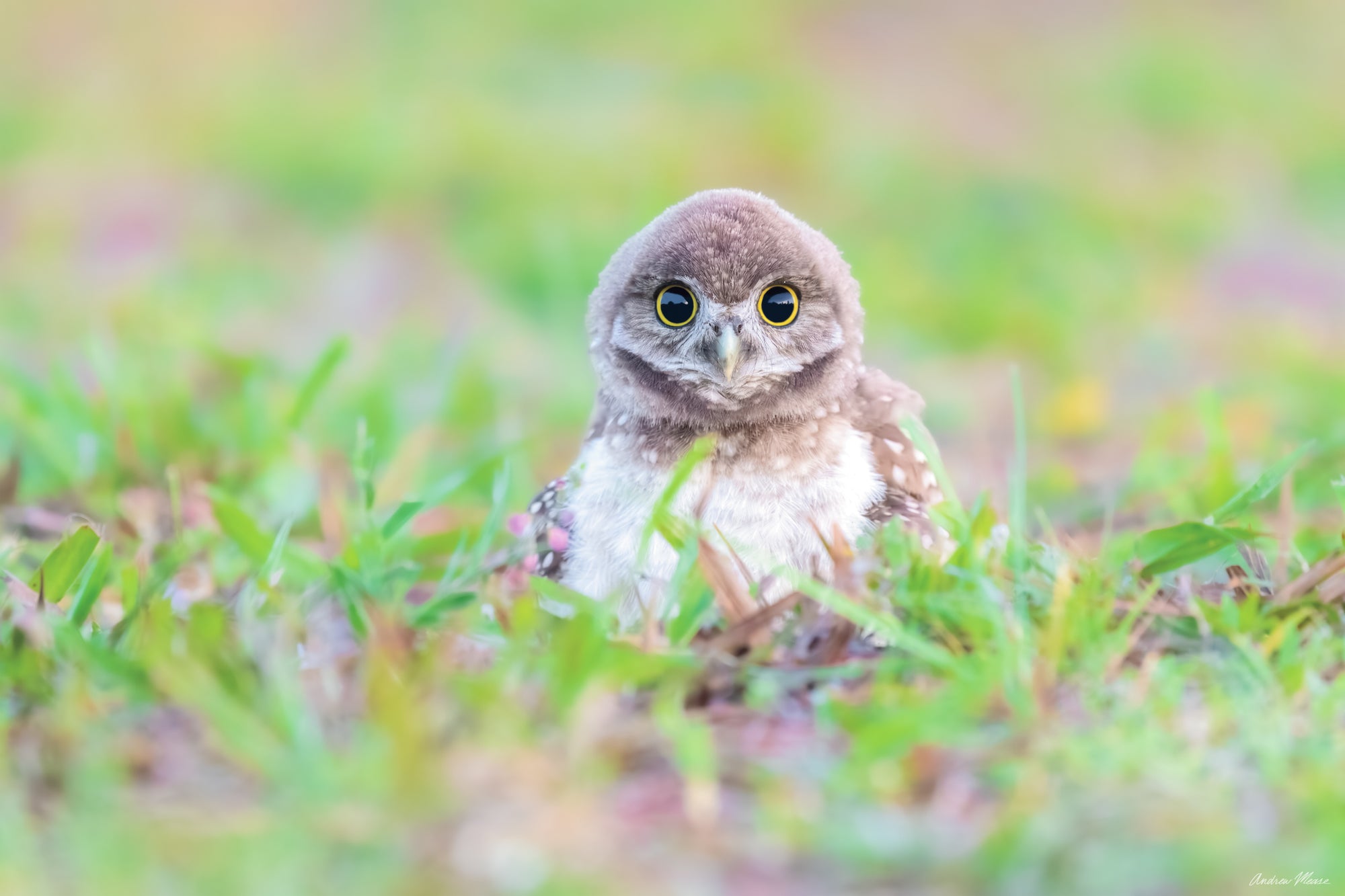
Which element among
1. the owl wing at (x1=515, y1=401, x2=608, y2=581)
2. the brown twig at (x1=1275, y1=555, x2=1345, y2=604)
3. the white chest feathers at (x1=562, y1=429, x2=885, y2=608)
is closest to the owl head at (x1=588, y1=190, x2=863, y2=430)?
the white chest feathers at (x1=562, y1=429, x2=885, y2=608)

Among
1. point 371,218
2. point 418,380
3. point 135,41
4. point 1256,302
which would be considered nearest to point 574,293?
point 418,380

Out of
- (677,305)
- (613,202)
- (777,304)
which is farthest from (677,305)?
(613,202)

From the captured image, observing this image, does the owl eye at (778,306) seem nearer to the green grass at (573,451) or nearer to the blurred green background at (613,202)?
the green grass at (573,451)

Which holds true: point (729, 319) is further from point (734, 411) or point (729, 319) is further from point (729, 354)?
point (734, 411)

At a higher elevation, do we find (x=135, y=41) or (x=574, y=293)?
(x=135, y=41)

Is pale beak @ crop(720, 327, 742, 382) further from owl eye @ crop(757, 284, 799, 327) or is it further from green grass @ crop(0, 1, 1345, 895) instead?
green grass @ crop(0, 1, 1345, 895)

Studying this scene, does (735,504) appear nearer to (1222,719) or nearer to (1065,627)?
(1065,627)

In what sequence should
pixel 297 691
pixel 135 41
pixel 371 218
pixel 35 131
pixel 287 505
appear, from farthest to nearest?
pixel 135 41, pixel 35 131, pixel 371 218, pixel 287 505, pixel 297 691
